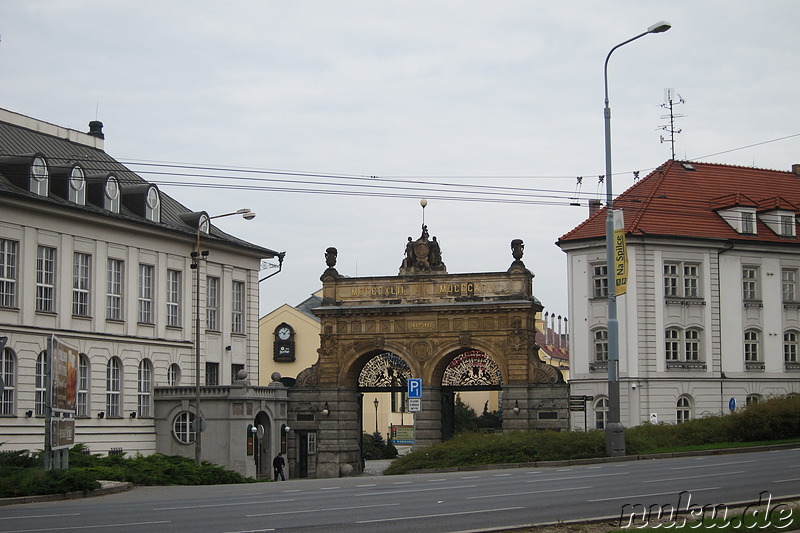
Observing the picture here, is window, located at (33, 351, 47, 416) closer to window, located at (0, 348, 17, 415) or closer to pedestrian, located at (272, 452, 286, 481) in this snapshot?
window, located at (0, 348, 17, 415)

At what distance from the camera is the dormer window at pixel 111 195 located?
4872 cm

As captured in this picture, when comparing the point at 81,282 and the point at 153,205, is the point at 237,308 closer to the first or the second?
the point at 153,205

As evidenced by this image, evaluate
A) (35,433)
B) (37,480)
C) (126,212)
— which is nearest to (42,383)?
(35,433)

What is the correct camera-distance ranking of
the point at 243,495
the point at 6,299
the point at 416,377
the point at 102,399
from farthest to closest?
1. the point at 416,377
2. the point at 102,399
3. the point at 6,299
4. the point at 243,495

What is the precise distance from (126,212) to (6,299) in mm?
8273

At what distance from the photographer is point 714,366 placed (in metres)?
54.7

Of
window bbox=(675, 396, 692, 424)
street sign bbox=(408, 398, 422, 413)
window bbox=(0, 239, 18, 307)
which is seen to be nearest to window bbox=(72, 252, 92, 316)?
window bbox=(0, 239, 18, 307)

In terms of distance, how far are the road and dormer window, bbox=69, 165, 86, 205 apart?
732 inches

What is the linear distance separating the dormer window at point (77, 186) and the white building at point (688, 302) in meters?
21.3

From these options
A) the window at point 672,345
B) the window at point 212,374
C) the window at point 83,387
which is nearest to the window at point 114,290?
the window at point 83,387

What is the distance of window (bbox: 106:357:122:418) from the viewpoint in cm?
4831

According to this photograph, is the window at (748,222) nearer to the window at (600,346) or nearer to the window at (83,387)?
the window at (600,346)

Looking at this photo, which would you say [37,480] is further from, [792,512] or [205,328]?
[205,328]

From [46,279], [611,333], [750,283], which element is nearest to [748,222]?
[750,283]
